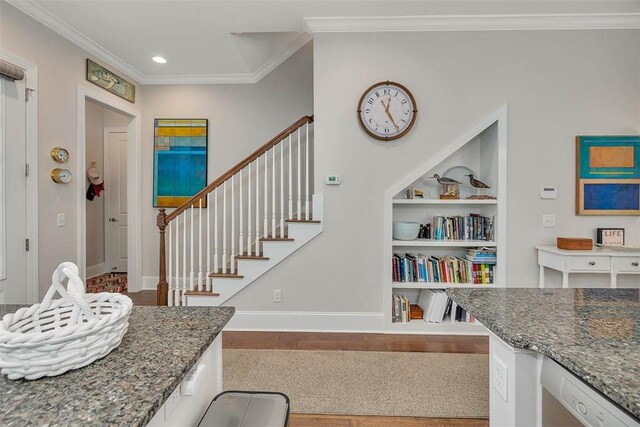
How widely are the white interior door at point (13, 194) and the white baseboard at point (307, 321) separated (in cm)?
173

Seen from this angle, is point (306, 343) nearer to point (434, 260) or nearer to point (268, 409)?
point (434, 260)

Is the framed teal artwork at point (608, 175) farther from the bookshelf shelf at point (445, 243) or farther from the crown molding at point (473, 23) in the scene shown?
the crown molding at point (473, 23)

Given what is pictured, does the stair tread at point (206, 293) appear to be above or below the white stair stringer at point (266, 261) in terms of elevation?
below

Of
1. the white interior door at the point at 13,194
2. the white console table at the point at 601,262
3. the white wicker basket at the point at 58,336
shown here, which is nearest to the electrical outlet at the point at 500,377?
the white wicker basket at the point at 58,336

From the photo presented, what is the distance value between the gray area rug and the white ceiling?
9.46 feet

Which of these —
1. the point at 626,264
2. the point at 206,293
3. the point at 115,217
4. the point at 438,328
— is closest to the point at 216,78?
the point at 206,293

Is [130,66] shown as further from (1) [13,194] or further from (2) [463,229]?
(2) [463,229]

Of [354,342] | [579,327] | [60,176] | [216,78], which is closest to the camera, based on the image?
[579,327]

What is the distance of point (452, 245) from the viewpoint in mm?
2889

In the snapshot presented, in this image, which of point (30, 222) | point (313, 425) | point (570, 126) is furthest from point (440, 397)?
point (30, 222)

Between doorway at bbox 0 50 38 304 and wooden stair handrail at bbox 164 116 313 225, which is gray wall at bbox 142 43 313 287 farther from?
doorway at bbox 0 50 38 304

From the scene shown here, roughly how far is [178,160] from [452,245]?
3.47 m

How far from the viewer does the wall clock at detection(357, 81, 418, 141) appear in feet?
9.50

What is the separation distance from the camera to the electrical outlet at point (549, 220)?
2869 millimetres
